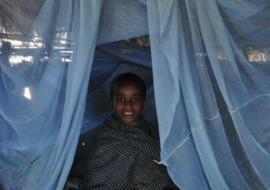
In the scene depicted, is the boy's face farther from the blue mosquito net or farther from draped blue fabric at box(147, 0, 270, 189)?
draped blue fabric at box(147, 0, 270, 189)

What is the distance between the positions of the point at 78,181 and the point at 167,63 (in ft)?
4.32

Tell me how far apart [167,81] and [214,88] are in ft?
0.77

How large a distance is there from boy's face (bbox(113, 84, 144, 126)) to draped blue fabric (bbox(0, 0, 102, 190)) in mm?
695

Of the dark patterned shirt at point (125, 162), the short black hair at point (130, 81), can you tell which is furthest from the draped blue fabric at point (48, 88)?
the short black hair at point (130, 81)

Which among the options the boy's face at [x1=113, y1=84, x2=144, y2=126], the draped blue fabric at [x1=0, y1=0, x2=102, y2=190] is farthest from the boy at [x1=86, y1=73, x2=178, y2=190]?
the draped blue fabric at [x1=0, y1=0, x2=102, y2=190]

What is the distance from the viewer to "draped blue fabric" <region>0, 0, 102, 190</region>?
93.2 inches

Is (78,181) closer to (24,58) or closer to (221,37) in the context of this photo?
(24,58)

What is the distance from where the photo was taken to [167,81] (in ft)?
7.38

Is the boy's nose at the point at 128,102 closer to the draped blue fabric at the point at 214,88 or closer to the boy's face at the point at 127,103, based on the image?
the boy's face at the point at 127,103

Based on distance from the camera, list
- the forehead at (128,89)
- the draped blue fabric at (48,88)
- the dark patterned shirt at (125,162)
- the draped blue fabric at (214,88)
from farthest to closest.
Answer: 1. the forehead at (128,89)
2. the dark patterned shirt at (125,162)
3. the draped blue fabric at (48,88)
4. the draped blue fabric at (214,88)

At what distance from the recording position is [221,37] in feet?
7.41

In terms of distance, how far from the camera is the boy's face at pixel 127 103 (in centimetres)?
310

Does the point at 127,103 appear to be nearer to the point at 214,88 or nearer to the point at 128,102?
the point at 128,102

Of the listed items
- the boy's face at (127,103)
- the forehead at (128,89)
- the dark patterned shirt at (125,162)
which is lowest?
the dark patterned shirt at (125,162)
